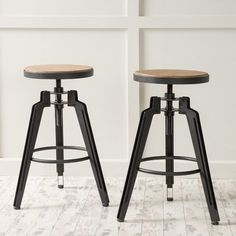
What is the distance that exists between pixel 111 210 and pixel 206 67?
3.70 ft

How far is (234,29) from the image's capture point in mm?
4055

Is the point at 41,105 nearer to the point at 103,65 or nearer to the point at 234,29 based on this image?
the point at 103,65

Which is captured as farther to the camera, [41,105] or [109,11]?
[109,11]

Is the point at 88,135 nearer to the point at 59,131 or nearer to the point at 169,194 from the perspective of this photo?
the point at 59,131

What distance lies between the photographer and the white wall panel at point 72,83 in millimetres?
4148

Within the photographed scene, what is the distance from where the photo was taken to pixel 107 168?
4246mm

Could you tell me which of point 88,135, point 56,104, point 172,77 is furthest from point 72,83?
point 172,77

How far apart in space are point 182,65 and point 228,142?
56 centimetres

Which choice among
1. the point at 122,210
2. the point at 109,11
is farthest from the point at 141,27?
the point at 122,210

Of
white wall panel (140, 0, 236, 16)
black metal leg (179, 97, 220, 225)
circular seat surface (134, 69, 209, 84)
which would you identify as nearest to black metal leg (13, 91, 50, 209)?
circular seat surface (134, 69, 209, 84)

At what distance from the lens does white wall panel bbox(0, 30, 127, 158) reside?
13.6 feet

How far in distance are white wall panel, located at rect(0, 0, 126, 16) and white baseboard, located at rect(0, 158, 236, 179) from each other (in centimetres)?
93

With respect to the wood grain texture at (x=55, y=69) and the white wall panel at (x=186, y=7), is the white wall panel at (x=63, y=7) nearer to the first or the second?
the white wall panel at (x=186, y=7)

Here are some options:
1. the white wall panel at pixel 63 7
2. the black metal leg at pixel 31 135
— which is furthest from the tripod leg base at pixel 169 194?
the white wall panel at pixel 63 7
